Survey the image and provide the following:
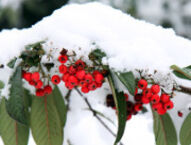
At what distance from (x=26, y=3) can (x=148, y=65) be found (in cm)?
906

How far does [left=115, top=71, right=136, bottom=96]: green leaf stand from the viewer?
785mm

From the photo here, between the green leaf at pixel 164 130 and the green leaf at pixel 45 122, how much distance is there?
0.41m

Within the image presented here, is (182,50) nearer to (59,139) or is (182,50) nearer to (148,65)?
(148,65)

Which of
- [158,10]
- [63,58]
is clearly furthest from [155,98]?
[158,10]

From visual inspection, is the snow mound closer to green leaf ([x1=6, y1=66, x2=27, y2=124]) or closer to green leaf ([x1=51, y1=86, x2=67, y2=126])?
green leaf ([x1=6, y1=66, x2=27, y2=124])

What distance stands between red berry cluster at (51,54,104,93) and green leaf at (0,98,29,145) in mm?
306

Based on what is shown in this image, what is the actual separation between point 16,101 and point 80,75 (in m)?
0.24

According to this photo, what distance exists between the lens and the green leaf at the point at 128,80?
78 cm

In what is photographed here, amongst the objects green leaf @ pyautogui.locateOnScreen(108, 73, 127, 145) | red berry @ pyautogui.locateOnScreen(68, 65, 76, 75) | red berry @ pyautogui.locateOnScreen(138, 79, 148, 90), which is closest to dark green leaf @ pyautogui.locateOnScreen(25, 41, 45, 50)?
red berry @ pyautogui.locateOnScreen(68, 65, 76, 75)

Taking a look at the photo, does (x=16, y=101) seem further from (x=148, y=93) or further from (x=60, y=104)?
(x=148, y=93)

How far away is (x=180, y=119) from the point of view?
1.14 metres

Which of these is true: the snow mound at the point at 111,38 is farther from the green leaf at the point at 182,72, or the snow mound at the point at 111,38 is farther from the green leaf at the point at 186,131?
the green leaf at the point at 186,131

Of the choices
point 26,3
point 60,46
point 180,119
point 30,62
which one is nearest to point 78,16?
point 60,46

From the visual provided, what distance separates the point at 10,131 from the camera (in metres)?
1.02
